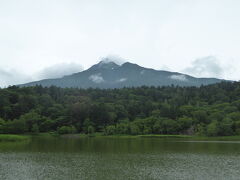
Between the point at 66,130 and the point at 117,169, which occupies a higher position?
the point at 66,130

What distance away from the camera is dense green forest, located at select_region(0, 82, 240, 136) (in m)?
109

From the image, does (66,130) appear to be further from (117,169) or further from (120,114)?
(117,169)

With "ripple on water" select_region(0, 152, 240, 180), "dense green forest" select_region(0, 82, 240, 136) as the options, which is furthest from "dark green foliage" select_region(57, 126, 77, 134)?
"ripple on water" select_region(0, 152, 240, 180)

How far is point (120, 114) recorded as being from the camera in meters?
138

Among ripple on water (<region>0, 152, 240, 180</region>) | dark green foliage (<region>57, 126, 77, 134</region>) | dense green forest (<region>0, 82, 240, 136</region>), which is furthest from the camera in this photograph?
dark green foliage (<region>57, 126, 77, 134</region>)

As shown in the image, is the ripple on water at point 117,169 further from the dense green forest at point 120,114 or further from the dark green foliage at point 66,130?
the dark green foliage at point 66,130

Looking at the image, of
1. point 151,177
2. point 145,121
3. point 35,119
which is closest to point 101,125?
point 145,121

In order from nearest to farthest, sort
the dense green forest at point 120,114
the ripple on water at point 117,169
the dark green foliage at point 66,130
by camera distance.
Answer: the ripple on water at point 117,169, the dense green forest at point 120,114, the dark green foliage at point 66,130

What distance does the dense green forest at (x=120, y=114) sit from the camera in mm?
108631

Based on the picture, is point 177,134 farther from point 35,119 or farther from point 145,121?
point 35,119

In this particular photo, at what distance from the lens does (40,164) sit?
35781mm

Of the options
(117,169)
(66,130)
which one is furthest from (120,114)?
(117,169)

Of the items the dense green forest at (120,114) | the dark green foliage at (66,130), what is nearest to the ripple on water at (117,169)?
the dense green forest at (120,114)

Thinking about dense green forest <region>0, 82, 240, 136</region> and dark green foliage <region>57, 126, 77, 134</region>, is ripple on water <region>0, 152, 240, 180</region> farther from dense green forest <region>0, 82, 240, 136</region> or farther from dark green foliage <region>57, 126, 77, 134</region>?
dark green foliage <region>57, 126, 77, 134</region>
